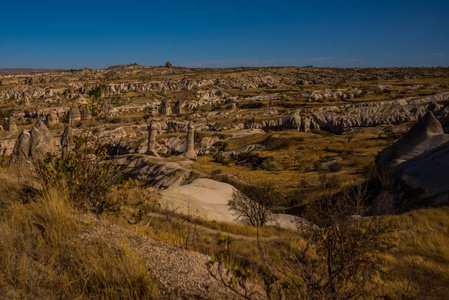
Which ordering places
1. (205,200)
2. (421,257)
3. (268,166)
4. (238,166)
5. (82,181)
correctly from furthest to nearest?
(238,166) < (268,166) < (205,200) < (421,257) < (82,181)

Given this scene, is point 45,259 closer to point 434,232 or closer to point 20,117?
point 434,232

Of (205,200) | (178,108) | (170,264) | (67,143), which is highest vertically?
(67,143)

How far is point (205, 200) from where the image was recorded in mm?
15516

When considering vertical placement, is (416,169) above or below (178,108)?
below

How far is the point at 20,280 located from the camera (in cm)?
245

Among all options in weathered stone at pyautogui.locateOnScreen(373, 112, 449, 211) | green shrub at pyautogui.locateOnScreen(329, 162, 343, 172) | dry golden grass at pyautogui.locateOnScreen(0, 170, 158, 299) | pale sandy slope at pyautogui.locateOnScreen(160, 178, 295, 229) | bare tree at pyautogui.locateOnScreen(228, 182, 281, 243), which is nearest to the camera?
dry golden grass at pyautogui.locateOnScreen(0, 170, 158, 299)

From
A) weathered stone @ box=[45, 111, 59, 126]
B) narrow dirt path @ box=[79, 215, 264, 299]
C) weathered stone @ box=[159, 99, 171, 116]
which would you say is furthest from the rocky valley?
weathered stone @ box=[159, 99, 171, 116]

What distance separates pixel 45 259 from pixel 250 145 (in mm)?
37813

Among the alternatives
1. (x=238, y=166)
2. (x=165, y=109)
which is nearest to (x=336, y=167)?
(x=238, y=166)

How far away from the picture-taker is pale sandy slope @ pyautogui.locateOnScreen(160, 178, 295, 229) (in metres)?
12.4

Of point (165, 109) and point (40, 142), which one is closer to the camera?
point (40, 142)

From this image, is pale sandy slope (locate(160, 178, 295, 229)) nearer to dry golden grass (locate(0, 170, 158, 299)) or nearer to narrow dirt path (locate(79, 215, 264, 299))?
narrow dirt path (locate(79, 215, 264, 299))

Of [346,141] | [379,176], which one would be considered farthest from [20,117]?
[379,176]

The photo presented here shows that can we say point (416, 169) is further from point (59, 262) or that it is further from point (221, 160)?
point (221, 160)
